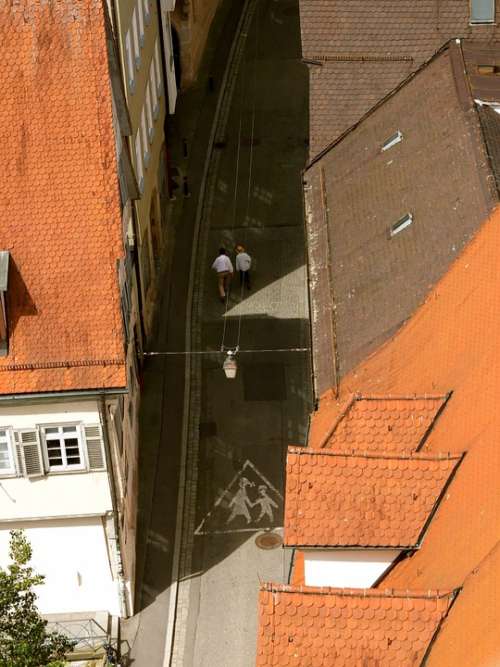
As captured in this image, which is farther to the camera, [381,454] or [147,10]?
[147,10]

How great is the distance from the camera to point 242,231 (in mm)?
50875

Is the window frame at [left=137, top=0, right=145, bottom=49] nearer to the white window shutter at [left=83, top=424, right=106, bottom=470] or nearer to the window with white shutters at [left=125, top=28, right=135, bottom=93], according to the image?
the window with white shutters at [left=125, top=28, right=135, bottom=93]

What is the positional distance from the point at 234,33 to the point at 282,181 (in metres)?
13.3

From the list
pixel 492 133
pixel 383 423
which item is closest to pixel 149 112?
pixel 492 133

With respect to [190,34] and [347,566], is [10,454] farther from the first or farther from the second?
[190,34]

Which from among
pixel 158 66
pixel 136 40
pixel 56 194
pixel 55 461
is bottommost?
pixel 55 461

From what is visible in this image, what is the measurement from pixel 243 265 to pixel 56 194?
1511 cm

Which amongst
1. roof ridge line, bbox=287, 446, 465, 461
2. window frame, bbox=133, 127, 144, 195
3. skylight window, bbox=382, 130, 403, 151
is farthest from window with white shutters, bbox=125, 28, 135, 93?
roof ridge line, bbox=287, 446, 465, 461

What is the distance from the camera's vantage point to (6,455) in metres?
33.8

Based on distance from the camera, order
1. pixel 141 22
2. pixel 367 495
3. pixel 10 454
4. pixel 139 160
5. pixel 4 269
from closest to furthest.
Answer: pixel 367 495 < pixel 4 269 < pixel 10 454 < pixel 139 160 < pixel 141 22

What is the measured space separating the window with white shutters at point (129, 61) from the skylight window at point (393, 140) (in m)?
7.82

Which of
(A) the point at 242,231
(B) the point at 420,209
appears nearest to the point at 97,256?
(B) the point at 420,209

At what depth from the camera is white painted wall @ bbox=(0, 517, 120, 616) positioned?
35062 mm

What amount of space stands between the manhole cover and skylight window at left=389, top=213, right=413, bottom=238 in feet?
27.6
